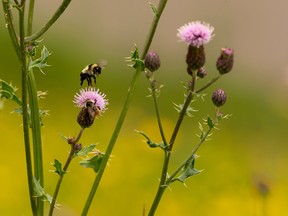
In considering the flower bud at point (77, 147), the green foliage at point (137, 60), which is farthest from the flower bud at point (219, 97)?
the flower bud at point (77, 147)

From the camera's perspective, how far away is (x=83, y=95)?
2.71 metres

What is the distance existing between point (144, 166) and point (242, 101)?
1606mm

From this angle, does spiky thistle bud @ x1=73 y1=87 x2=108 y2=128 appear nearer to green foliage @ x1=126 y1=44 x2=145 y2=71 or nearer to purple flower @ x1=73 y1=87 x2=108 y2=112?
purple flower @ x1=73 y1=87 x2=108 y2=112

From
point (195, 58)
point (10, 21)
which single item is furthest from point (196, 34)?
point (10, 21)

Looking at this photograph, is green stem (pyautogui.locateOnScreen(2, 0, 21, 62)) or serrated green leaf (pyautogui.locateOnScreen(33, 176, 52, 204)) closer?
green stem (pyautogui.locateOnScreen(2, 0, 21, 62))

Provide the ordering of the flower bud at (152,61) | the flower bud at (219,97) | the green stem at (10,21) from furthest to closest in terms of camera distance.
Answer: the flower bud at (219,97) → the flower bud at (152,61) → the green stem at (10,21)

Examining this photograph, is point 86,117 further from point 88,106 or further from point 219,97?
point 219,97

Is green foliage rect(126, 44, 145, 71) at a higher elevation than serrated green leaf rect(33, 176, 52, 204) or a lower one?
higher

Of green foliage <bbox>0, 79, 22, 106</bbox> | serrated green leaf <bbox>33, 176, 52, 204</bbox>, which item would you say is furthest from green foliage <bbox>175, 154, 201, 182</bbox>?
green foliage <bbox>0, 79, 22, 106</bbox>

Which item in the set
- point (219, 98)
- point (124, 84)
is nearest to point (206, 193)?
point (124, 84)

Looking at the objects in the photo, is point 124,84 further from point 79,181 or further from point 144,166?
A: point 79,181

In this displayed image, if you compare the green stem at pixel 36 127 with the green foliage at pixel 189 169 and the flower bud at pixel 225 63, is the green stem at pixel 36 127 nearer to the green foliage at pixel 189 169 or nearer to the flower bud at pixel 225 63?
the green foliage at pixel 189 169

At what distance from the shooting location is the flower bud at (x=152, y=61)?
8.45 feet

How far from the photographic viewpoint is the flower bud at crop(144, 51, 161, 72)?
101 inches
